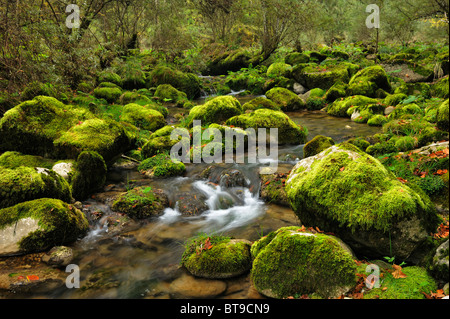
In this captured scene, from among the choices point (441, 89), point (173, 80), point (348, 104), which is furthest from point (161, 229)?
point (173, 80)

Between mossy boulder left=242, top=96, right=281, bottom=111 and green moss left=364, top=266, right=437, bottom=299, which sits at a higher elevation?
mossy boulder left=242, top=96, right=281, bottom=111

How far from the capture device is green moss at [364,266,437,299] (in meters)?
3.03

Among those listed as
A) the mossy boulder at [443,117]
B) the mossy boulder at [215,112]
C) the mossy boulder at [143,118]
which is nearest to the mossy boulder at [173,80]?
the mossy boulder at [143,118]

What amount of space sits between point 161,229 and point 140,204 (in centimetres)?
82

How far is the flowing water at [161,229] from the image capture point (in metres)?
4.20

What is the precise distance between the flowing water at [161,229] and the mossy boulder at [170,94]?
853 cm

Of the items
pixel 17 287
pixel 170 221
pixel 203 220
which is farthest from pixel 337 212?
pixel 17 287


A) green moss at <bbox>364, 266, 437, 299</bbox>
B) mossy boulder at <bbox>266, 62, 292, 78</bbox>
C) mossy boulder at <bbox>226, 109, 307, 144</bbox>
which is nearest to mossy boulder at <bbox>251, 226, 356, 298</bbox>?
green moss at <bbox>364, 266, 437, 299</bbox>

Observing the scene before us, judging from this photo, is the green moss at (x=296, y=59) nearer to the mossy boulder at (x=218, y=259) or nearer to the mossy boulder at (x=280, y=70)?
the mossy boulder at (x=280, y=70)

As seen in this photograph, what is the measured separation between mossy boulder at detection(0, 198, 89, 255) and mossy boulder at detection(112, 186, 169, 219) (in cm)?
114

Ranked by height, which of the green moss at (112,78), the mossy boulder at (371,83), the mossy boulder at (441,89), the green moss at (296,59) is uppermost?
the green moss at (296,59)

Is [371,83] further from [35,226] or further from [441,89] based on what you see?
[35,226]

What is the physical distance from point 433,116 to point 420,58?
13.8m

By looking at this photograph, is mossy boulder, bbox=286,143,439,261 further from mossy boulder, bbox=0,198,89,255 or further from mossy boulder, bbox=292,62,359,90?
mossy boulder, bbox=292,62,359,90
